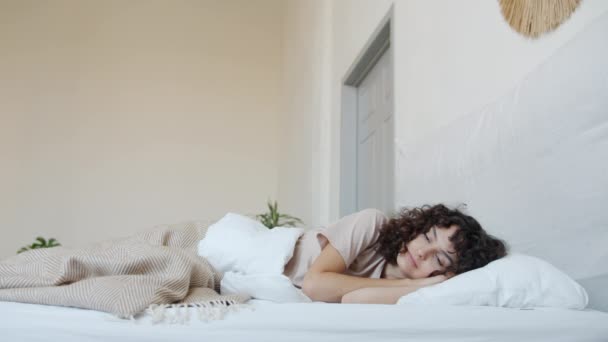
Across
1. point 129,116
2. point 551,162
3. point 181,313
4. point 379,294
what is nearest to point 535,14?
point 551,162

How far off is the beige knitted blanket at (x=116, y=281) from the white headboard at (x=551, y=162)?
2.17 ft

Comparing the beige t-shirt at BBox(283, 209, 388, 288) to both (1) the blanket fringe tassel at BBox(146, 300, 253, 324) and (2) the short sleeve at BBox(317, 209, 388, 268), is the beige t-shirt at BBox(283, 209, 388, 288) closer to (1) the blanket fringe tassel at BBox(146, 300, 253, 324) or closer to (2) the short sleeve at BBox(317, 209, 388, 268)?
(2) the short sleeve at BBox(317, 209, 388, 268)

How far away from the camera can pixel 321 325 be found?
83 centimetres

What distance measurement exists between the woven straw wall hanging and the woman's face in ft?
1.90

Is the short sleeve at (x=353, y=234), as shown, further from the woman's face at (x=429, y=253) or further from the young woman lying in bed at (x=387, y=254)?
the woman's face at (x=429, y=253)

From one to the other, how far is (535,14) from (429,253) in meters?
0.70

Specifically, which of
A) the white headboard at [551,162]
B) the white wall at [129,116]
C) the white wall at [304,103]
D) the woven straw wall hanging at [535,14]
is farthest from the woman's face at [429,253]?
the white wall at [129,116]

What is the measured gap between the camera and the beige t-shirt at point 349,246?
4.67 feet

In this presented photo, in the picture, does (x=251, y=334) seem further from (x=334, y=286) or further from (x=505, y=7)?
(x=505, y=7)

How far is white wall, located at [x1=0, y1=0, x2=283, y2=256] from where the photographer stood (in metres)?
4.75

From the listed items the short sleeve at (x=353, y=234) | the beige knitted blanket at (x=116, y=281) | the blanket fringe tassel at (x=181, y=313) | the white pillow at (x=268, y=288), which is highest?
the short sleeve at (x=353, y=234)

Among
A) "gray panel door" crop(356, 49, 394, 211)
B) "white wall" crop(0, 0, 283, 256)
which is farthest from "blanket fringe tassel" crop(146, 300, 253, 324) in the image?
"white wall" crop(0, 0, 283, 256)

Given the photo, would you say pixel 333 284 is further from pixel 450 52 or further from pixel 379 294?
pixel 450 52

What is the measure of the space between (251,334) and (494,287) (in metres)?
0.50
